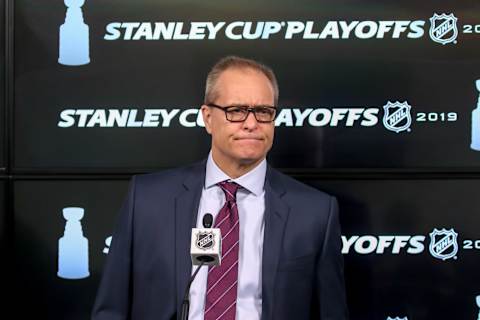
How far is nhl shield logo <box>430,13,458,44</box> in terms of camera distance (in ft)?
9.36

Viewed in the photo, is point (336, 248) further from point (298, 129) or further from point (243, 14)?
point (243, 14)

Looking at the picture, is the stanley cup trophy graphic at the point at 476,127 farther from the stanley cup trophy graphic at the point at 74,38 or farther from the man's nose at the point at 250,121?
the stanley cup trophy graphic at the point at 74,38

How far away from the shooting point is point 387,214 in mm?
2854

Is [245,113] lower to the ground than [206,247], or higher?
higher

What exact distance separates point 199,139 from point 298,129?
0.39 metres

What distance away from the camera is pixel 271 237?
2.22m

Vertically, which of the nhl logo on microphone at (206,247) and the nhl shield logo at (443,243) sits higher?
the nhl shield logo at (443,243)

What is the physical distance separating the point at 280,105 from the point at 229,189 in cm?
68

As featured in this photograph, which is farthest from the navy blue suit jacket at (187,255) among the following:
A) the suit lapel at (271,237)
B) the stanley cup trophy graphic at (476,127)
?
the stanley cup trophy graphic at (476,127)

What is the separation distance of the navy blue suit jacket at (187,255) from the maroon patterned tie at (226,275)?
82 mm

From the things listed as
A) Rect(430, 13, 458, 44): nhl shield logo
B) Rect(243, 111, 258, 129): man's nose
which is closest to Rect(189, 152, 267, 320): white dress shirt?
Rect(243, 111, 258, 129): man's nose

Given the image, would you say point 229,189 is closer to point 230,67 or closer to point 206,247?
point 230,67

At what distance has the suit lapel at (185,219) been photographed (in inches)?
86.0

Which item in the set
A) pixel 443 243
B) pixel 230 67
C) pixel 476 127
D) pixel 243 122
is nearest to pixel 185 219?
pixel 243 122
